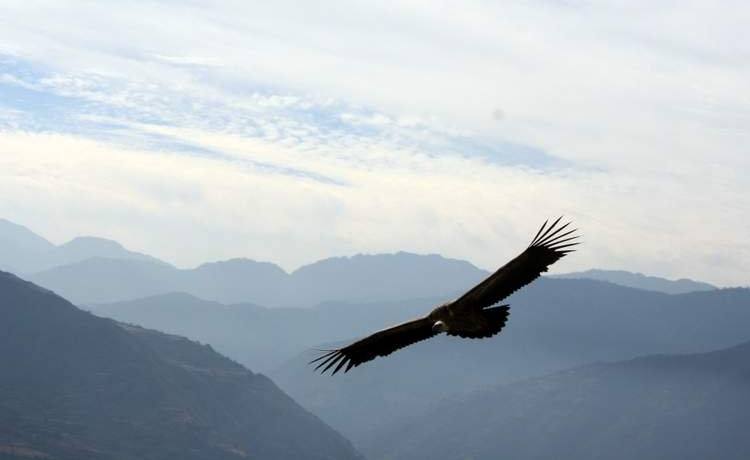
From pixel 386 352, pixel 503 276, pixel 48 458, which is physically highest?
pixel 503 276

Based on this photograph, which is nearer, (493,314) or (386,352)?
(493,314)

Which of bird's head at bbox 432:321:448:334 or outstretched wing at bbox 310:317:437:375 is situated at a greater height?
bird's head at bbox 432:321:448:334

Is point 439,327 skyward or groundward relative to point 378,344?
skyward

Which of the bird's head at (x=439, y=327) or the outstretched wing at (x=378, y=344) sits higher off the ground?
the bird's head at (x=439, y=327)

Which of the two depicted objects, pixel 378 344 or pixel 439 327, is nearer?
pixel 439 327

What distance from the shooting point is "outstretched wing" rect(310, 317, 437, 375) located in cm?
2084

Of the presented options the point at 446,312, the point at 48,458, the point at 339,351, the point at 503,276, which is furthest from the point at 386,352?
the point at 48,458

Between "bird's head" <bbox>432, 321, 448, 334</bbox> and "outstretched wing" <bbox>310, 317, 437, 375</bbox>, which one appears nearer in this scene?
"bird's head" <bbox>432, 321, 448, 334</bbox>

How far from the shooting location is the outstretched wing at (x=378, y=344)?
→ 20.8m

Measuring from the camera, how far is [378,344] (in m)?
22.0

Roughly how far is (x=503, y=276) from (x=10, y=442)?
205 meters

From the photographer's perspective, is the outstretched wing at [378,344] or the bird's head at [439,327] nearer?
the bird's head at [439,327]

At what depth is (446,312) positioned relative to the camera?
19.3 metres

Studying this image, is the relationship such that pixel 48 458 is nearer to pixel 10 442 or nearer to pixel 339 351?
pixel 10 442
